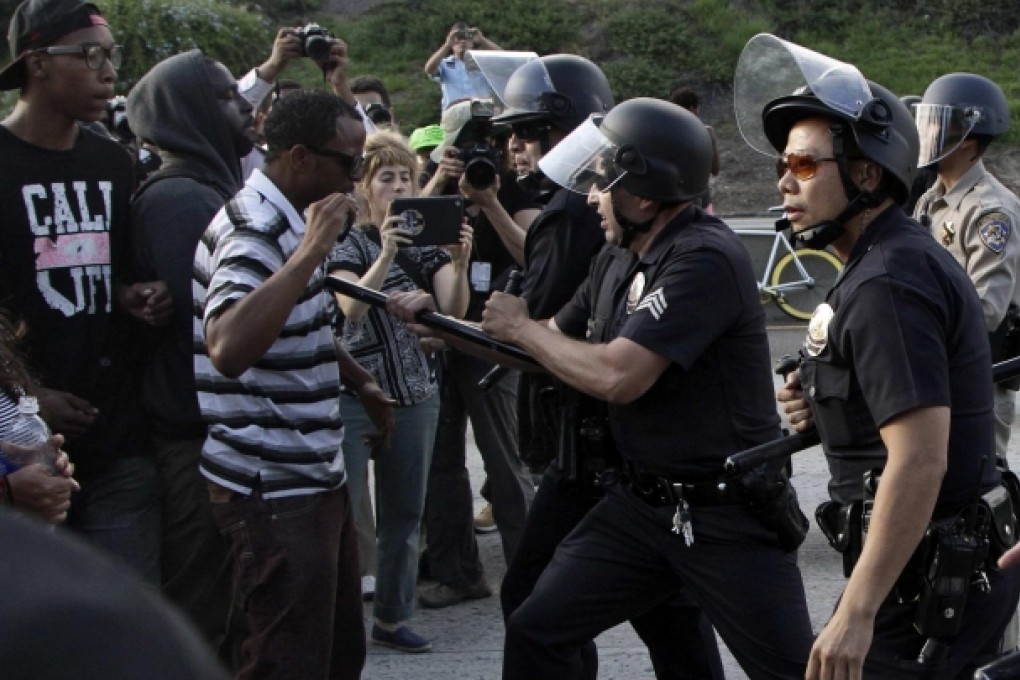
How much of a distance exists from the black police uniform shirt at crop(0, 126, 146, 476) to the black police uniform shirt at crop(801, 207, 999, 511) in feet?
6.27

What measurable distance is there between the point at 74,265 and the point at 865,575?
220cm

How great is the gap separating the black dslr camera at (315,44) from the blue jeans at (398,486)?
7.49ft

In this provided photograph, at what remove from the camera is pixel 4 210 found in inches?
151

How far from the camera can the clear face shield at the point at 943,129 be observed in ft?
17.1

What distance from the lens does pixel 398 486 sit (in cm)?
540

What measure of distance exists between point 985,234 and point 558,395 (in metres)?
1.76

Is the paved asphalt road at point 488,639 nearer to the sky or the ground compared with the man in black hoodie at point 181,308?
nearer to the ground

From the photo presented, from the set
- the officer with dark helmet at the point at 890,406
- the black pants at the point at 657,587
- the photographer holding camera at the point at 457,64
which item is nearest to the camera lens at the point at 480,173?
the black pants at the point at 657,587

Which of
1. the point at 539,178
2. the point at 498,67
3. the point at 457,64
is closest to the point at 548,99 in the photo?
the point at 539,178

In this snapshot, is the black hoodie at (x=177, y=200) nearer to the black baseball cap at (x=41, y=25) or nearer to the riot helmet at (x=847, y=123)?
the black baseball cap at (x=41, y=25)

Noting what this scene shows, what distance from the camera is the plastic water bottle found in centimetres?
316

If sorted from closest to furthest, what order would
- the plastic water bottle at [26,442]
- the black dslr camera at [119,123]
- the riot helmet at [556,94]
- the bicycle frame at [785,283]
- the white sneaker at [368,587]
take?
the plastic water bottle at [26,442] → the riot helmet at [556,94] → the white sneaker at [368,587] → the black dslr camera at [119,123] → the bicycle frame at [785,283]

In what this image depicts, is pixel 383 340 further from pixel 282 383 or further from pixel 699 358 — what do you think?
pixel 699 358

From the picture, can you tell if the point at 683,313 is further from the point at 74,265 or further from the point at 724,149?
the point at 724,149
